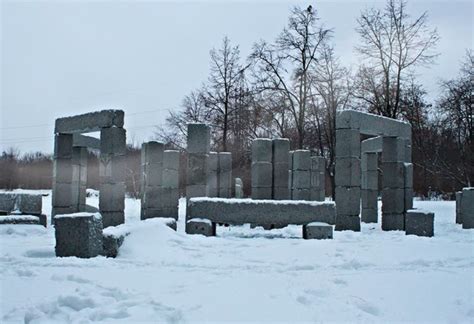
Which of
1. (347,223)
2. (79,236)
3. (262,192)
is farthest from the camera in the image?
(262,192)

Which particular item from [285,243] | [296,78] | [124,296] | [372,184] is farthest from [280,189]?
[296,78]

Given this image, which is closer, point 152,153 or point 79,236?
point 79,236

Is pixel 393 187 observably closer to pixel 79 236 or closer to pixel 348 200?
pixel 348 200

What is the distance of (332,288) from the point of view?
6.00 metres

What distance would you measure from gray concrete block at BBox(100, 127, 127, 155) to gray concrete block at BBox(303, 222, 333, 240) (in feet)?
20.1

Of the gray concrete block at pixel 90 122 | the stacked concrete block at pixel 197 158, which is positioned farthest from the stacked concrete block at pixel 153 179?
A: the gray concrete block at pixel 90 122

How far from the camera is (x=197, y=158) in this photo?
48.6ft

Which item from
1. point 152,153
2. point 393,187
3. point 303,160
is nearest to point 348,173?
point 393,187

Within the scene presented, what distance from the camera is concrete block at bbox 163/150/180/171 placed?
1812 centimetres

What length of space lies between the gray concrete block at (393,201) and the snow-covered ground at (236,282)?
17.8 ft

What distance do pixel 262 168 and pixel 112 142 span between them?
18.4 ft

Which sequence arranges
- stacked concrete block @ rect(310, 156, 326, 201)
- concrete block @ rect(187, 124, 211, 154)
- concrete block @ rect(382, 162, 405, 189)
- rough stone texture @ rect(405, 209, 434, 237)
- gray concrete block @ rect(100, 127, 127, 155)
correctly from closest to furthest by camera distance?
rough stone texture @ rect(405, 209, 434, 237) < gray concrete block @ rect(100, 127, 127, 155) < concrete block @ rect(187, 124, 211, 154) < concrete block @ rect(382, 162, 405, 189) < stacked concrete block @ rect(310, 156, 326, 201)

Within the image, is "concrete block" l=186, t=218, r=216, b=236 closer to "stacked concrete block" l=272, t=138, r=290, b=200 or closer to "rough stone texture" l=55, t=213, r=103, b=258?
"rough stone texture" l=55, t=213, r=103, b=258

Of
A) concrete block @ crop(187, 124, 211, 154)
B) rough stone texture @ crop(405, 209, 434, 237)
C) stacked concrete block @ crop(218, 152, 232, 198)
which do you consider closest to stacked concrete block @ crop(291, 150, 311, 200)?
stacked concrete block @ crop(218, 152, 232, 198)
